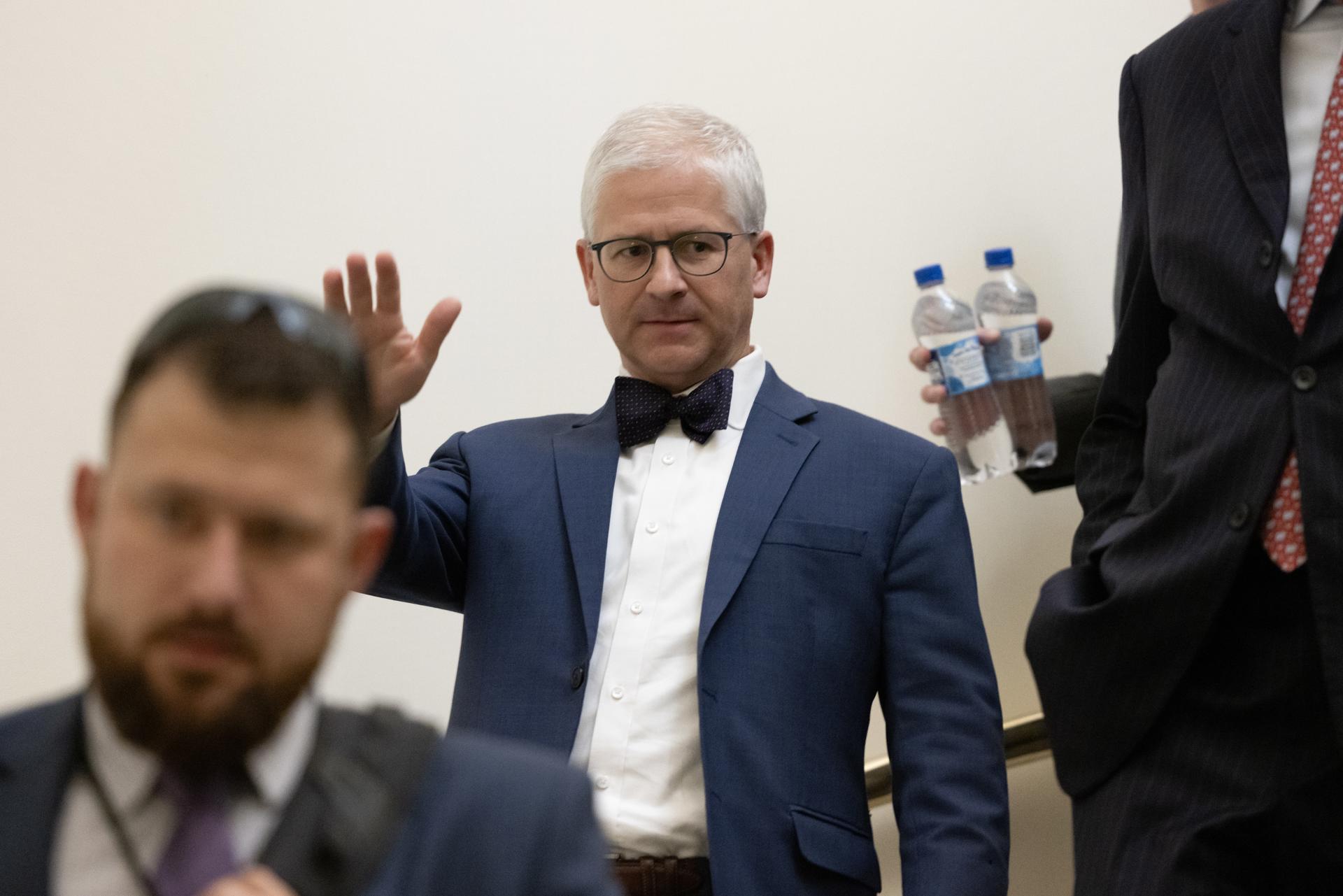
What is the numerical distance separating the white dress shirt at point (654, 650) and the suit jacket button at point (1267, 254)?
2.42 feet

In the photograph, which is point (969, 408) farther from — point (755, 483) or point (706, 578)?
point (706, 578)

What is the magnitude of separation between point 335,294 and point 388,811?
82 cm

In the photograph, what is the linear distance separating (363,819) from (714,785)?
38.6 inches

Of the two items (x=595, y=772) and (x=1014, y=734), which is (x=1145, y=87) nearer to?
(x=595, y=772)

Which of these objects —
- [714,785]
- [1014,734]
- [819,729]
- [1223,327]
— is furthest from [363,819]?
[1014,734]

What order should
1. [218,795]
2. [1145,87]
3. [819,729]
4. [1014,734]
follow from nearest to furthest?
1. [218,795]
2. [819,729]
3. [1145,87]
4. [1014,734]

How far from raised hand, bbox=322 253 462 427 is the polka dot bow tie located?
494mm

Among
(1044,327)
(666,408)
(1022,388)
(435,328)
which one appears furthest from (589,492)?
(1044,327)

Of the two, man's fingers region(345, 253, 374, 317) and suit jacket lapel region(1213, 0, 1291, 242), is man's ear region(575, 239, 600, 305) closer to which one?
man's fingers region(345, 253, 374, 317)

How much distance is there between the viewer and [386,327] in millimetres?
1639

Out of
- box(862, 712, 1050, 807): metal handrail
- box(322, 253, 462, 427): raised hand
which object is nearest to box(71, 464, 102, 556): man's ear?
box(322, 253, 462, 427): raised hand

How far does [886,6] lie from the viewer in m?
3.16

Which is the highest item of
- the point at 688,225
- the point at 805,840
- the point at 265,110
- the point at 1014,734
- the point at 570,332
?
the point at 265,110

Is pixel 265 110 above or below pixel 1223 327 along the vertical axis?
above
